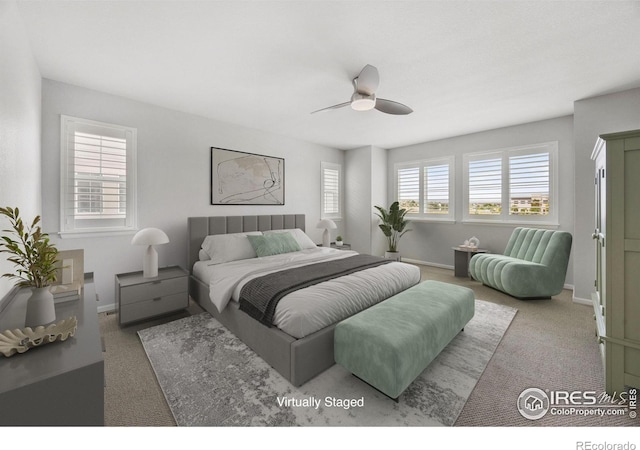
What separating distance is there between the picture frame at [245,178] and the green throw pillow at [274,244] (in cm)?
86

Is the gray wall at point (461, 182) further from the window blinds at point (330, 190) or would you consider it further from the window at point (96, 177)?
the window at point (96, 177)

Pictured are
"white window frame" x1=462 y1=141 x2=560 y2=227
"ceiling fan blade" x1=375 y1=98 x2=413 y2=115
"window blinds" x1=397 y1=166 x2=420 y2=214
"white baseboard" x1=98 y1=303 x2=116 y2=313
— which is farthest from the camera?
"window blinds" x1=397 y1=166 x2=420 y2=214

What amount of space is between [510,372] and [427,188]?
4.10m

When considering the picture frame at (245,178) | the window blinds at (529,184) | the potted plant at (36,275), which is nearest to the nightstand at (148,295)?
the picture frame at (245,178)

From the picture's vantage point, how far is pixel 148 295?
2.84m

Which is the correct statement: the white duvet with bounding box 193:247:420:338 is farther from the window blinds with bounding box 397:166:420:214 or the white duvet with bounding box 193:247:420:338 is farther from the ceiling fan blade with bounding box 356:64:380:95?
the window blinds with bounding box 397:166:420:214

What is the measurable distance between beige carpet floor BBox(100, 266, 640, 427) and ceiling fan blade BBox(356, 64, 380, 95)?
249 centimetres

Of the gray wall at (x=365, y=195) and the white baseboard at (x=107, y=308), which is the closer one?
the white baseboard at (x=107, y=308)

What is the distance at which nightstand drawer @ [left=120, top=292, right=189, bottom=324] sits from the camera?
272cm

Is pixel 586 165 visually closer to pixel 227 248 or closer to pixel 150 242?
pixel 227 248

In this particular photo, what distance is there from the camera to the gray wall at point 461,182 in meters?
3.99

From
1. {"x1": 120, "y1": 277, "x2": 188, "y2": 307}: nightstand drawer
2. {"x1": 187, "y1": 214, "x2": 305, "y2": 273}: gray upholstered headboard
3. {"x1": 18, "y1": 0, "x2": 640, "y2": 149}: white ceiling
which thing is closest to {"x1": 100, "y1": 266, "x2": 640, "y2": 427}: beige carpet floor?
{"x1": 120, "y1": 277, "x2": 188, "y2": 307}: nightstand drawer

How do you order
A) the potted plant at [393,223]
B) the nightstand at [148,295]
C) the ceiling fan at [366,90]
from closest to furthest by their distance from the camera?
the ceiling fan at [366,90]
the nightstand at [148,295]
the potted plant at [393,223]
